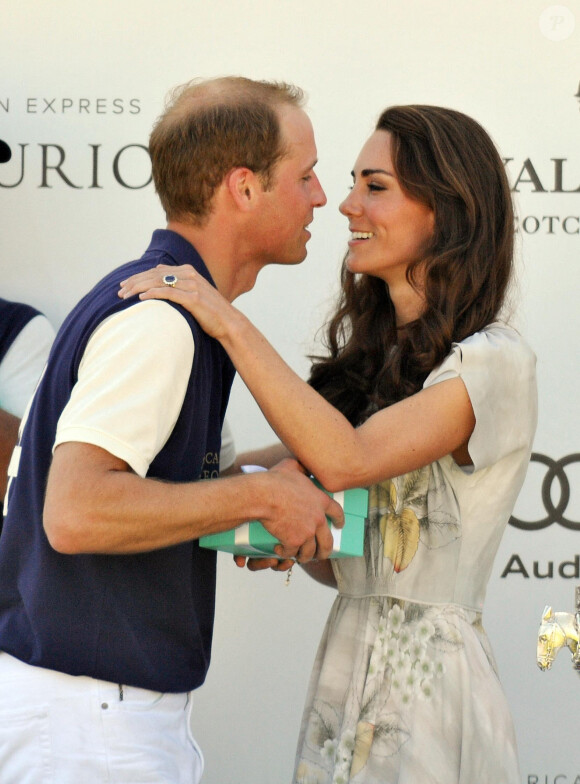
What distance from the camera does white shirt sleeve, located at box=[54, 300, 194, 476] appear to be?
158 cm


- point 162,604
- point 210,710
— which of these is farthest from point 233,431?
point 162,604

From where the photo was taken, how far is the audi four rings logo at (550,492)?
2830 millimetres

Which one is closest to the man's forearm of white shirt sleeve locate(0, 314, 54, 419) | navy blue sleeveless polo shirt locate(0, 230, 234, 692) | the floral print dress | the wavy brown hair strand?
navy blue sleeveless polo shirt locate(0, 230, 234, 692)

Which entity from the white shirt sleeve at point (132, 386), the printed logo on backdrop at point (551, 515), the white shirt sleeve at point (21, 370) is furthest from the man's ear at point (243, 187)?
the printed logo on backdrop at point (551, 515)

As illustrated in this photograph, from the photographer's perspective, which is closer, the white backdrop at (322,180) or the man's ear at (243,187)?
the man's ear at (243,187)

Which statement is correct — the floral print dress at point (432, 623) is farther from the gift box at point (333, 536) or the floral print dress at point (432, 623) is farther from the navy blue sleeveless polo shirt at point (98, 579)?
the navy blue sleeveless polo shirt at point (98, 579)

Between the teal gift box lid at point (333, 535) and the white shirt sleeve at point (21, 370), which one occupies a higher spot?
the white shirt sleeve at point (21, 370)

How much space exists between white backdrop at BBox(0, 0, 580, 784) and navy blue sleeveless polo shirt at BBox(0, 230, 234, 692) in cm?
109

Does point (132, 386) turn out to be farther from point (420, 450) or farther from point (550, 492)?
point (550, 492)

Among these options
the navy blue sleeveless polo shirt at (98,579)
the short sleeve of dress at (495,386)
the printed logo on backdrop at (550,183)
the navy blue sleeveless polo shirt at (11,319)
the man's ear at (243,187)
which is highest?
the printed logo on backdrop at (550,183)

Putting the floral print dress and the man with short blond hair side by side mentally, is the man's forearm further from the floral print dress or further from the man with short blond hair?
the floral print dress

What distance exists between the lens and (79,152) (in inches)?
113

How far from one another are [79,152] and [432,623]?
150 cm

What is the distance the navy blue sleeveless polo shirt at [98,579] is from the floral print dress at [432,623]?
330mm
